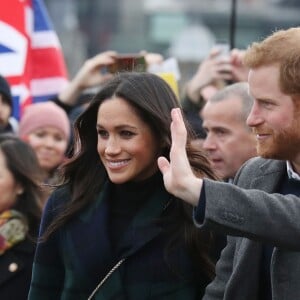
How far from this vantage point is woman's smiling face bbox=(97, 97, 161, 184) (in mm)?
4520

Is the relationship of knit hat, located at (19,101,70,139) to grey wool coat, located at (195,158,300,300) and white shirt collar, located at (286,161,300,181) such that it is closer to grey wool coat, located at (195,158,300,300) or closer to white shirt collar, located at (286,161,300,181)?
grey wool coat, located at (195,158,300,300)

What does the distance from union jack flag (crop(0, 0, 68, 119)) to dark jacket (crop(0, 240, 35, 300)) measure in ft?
7.93

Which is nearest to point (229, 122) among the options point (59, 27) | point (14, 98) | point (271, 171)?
point (271, 171)

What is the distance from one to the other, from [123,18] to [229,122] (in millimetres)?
44088

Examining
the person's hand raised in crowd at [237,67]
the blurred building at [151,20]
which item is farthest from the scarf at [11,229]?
the blurred building at [151,20]

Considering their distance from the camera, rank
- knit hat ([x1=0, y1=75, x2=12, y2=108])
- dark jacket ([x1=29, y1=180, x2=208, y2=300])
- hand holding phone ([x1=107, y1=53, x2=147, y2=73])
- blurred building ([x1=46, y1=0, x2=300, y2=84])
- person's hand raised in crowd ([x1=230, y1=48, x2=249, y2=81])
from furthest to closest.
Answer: blurred building ([x1=46, y1=0, x2=300, y2=84]) → person's hand raised in crowd ([x1=230, y1=48, x2=249, y2=81]) → knit hat ([x1=0, y1=75, x2=12, y2=108]) → hand holding phone ([x1=107, y1=53, x2=147, y2=73]) → dark jacket ([x1=29, y1=180, x2=208, y2=300])

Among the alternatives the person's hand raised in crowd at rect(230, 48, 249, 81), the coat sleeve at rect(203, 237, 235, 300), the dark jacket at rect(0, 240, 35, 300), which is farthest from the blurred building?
the coat sleeve at rect(203, 237, 235, 300)

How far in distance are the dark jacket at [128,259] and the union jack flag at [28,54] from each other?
11.0ft

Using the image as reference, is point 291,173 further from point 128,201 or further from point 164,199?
point 128,201

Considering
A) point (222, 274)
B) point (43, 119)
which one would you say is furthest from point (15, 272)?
point (43, 119)

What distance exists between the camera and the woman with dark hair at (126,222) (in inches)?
177

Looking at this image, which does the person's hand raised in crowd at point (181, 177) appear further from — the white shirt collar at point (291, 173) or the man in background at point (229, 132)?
the man in background at point (229, 132)

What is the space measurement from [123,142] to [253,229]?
1.02 metres

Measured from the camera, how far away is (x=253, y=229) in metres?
3.63
